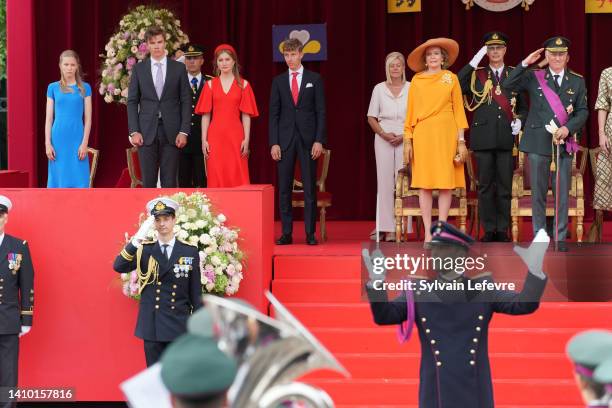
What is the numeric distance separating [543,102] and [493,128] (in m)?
0.70

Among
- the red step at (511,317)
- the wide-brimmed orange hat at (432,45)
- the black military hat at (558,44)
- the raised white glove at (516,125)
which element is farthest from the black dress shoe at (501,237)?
the black military hat at (558,44)

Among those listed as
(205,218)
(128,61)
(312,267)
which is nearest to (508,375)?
(312,267)

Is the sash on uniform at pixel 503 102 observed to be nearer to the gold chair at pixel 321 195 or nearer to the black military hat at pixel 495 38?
the black military hat at pixel 495 38

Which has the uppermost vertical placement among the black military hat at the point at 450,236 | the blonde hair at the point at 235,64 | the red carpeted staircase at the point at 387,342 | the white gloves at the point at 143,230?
the blonde hair at the point at 235,64

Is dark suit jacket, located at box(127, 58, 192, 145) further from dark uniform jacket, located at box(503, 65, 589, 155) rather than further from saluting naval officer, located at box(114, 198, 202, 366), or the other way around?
dark uniform jacket, located at box(503, 65, 589, 155)

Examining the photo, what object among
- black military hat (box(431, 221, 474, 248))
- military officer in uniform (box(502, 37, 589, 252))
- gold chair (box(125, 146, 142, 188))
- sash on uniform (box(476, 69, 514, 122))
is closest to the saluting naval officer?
black military hat (box(431, 221, 474, 248))

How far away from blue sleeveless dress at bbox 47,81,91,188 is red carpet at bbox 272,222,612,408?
70.4 inches

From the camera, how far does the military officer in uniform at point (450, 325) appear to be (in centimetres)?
510

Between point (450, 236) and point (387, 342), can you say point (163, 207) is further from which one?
point (450, 236)

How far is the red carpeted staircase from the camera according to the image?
7.78 meters

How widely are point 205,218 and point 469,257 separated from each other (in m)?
3.02

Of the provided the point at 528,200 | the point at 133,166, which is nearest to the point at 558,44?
the point at 528,200

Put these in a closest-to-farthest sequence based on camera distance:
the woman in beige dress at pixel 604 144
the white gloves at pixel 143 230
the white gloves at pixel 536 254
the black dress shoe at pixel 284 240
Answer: the white gloves at pixel 536 254, the white gloves at pixel 143 230, the woman in beige dress at pixel 604 144, the black dress shoe at pixel 284 240

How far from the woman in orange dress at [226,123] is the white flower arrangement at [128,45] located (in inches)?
64.0
